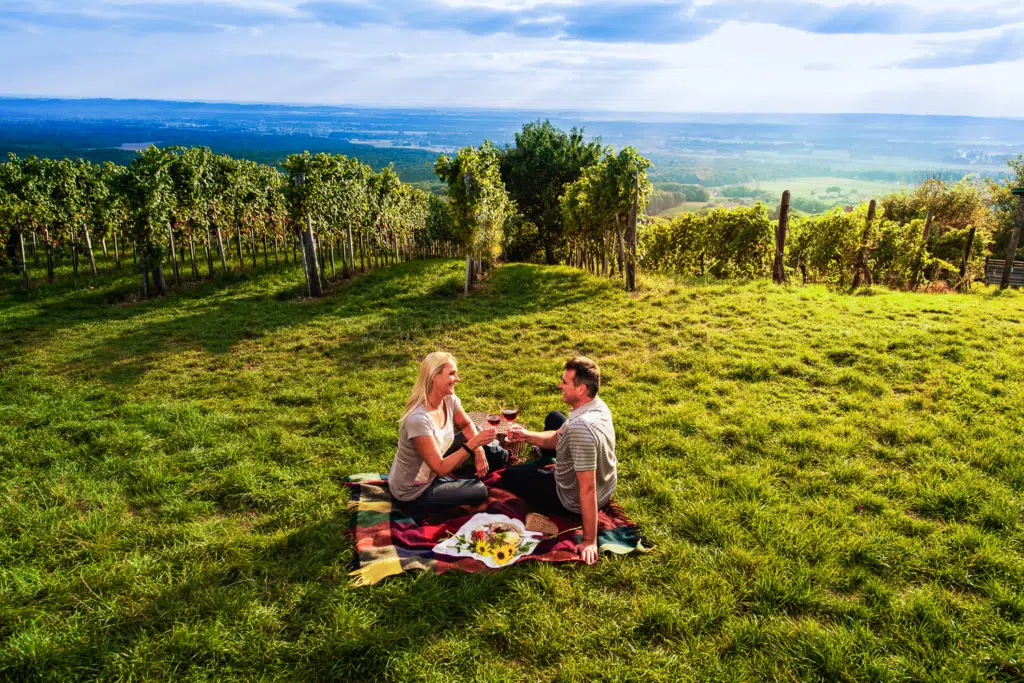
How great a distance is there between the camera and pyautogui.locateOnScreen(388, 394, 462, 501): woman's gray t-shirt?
215 inches

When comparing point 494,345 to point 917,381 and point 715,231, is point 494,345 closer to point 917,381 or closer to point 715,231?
point 917,381

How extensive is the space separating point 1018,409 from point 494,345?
31.5 feet

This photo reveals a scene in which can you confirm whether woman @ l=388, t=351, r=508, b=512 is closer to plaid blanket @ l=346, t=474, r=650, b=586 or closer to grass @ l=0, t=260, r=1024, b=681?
plaid blanket @ l=346, t=474, r=650, b=586

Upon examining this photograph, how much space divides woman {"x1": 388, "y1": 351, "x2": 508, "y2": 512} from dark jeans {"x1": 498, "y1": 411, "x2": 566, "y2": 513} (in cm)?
37

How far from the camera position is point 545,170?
1396 inches

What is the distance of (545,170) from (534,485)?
3260cm

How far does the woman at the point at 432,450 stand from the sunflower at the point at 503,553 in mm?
780

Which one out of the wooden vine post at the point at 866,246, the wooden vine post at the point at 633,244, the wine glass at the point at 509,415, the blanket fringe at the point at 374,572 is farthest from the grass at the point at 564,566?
the wooden vine post at the point at 866,246

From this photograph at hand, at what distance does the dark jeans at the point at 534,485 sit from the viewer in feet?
19.2

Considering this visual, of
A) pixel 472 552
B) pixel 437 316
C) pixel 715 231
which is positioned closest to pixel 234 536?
pixel 472 552

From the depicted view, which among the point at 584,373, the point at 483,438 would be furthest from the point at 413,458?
the point at 584,373

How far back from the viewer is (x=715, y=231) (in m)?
21.5

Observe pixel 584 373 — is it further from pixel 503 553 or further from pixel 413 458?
pixel 413 458

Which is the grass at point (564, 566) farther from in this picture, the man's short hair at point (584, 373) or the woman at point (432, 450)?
the man's short hair at point (584, 373)
